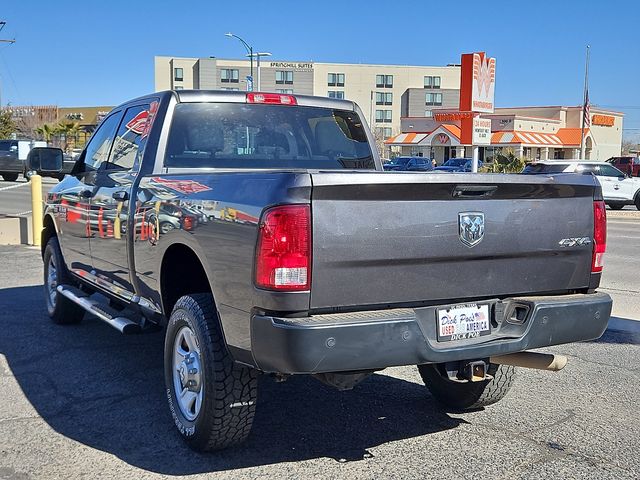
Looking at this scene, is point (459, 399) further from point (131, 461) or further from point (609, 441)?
point (131, 461)

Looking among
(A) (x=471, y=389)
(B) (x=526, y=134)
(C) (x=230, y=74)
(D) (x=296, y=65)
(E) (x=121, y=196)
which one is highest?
(D) (x=296, y=65)

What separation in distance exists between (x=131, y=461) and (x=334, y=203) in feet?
6.04

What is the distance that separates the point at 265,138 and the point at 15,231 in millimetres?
8887

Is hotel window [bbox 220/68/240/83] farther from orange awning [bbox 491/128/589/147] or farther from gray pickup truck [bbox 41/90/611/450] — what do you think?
gray pickup truck [bbox 41/90/611/450]

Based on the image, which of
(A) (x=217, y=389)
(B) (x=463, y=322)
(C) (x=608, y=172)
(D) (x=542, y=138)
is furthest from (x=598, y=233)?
(D) (x=542, y=138)

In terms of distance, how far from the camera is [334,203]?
11.2 feet

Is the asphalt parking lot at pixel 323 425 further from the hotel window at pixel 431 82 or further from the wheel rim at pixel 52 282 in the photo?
the hotel window at pixel 431 82

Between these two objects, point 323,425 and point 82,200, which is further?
point 82,200

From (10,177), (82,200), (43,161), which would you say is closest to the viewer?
(82,200)

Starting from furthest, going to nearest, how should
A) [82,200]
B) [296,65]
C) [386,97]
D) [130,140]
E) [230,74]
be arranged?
[386,97]
[230,74]
[296,65]
[82,200]
[130,140]

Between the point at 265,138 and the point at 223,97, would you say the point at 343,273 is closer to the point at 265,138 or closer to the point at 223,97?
the point at 265,138

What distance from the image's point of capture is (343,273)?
3461 millimetres

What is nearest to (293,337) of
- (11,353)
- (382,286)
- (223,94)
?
(382,286)

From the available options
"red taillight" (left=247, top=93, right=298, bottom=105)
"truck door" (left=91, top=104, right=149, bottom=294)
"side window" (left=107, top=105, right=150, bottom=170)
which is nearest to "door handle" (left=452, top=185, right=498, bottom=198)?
"truck door" (left=91, top=104, right=149, bottom=294)
